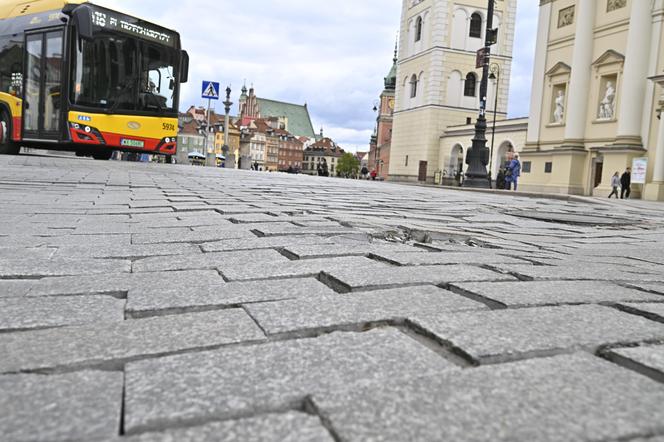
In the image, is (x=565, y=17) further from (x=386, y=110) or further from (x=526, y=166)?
(x=386, y=110)

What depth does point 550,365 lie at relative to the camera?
4.76 feet

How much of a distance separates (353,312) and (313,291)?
0.35m

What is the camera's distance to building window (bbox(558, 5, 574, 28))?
27.9 metres

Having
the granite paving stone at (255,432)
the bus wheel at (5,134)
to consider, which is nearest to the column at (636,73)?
the bus wheel at (5,134)

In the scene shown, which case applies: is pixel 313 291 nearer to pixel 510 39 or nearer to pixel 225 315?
pixel 225 315

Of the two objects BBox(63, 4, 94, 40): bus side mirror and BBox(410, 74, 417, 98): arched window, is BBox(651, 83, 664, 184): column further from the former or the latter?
BBox(410, 74, 417, 98): arched window

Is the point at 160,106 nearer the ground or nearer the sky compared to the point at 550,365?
nearer the sky

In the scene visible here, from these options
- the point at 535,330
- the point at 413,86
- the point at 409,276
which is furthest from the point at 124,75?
the point at 413,86

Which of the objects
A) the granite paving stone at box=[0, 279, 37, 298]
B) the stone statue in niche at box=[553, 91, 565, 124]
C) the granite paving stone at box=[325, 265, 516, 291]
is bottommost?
the granite paving stone at box=[0, 279, 37, 298]

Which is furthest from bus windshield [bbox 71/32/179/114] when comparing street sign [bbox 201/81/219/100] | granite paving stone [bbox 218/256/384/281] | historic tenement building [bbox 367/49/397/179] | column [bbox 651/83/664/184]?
historic tenement building [bbox 367/49/397/179]

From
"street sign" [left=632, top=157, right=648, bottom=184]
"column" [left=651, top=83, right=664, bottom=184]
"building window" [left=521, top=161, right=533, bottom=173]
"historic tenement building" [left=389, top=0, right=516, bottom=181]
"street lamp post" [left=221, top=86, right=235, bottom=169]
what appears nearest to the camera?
"street sign" [left=632, top=157, right=648, bottom=184]

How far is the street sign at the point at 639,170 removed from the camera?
869 inches

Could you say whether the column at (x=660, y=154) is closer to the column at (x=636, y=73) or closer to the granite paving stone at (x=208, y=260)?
the column at (x=636, y=73)

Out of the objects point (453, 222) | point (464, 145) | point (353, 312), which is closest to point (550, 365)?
point (353, 312)
